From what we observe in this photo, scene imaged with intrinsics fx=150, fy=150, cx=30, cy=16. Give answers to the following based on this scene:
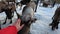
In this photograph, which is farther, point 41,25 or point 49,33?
point 41,25

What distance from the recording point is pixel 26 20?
107cm

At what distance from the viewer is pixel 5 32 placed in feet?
2.41

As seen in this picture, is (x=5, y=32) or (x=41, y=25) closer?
(x=5, y=32)

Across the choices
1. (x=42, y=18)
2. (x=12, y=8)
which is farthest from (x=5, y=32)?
(x=42, y=18)

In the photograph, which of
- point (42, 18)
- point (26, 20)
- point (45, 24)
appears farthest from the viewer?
point (42, 18)

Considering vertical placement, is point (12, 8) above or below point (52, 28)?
above

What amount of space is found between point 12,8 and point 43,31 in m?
0.54

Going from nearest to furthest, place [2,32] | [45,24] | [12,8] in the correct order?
[2,32] → [12,8] → [45,24]

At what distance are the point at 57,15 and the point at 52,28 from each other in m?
0.23

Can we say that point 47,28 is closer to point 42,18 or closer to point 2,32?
point 42,18

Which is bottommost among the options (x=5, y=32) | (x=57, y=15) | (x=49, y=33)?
(x=49, y=33)

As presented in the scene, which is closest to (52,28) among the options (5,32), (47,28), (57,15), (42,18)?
(47,28)

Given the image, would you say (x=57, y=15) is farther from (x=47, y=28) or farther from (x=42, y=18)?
(x=42, y=18)

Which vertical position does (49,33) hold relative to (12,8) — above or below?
below
